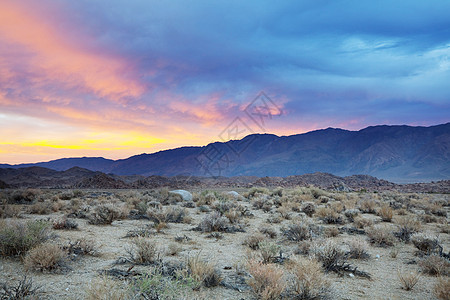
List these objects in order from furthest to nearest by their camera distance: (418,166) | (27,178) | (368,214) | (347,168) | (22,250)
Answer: (347,168)
(418,166)
(27,178)
(368,214)
(22,250)

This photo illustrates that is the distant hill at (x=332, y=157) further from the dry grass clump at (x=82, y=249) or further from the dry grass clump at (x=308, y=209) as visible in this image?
the dry grass clump at (x=82, y=249)

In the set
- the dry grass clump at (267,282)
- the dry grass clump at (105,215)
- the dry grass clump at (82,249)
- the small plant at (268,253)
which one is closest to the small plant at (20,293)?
the dry grass clump at (82,249)

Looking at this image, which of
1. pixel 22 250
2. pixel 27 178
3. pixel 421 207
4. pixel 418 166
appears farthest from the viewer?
pixel 418 166

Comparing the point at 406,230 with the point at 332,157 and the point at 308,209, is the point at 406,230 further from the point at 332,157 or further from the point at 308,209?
the point at 332,157

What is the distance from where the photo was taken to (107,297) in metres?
3.85

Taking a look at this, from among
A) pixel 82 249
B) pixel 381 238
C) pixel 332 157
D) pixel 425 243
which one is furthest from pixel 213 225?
pixel 332 157

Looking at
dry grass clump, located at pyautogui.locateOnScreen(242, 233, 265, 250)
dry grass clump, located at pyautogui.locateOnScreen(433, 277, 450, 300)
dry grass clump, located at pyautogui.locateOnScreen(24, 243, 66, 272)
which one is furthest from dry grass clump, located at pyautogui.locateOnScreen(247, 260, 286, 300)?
dry grass clump, located at pyautogui.locateOnScreen(24, 243, 66, 272)

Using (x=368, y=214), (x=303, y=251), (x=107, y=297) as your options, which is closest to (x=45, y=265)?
(x=107, y=297)

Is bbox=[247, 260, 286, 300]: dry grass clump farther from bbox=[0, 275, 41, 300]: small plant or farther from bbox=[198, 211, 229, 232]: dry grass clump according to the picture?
bbox=[198, 211, 229, 232]: dry grass clump

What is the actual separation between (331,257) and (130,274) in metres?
4.63

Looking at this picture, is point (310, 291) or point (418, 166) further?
point (418, 166)

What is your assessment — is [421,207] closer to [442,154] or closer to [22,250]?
[22,250]

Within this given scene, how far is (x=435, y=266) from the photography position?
22.3 feet

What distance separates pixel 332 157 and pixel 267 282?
487 ft
